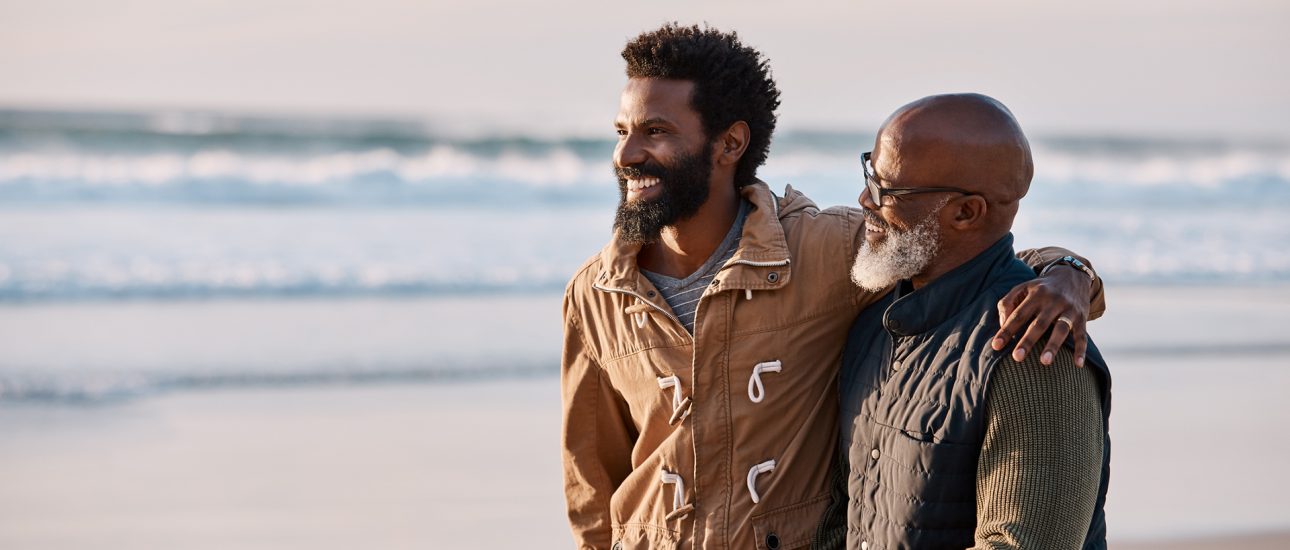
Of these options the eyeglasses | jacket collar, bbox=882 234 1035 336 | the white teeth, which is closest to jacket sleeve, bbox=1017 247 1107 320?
jacket collar, bbox=882 234 1035 336

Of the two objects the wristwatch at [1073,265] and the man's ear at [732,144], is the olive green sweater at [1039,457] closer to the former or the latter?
the wristwatch at [1073,265]

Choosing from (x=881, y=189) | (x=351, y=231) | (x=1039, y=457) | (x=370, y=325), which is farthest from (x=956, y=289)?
(x=351, y=231)

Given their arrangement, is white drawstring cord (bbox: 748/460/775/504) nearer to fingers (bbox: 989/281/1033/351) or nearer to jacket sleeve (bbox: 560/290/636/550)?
jacket sleeve (bbox: 560/290/636/550)

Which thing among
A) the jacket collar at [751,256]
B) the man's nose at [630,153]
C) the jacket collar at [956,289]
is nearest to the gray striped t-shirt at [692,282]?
the jacket collar at [751,256]

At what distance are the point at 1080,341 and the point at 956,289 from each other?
0.99ft

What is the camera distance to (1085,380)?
7.92 feet

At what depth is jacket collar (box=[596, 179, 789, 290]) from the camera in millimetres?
3188

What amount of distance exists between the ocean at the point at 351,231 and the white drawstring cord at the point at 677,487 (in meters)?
5.47

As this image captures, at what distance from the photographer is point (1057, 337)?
7.86 feet

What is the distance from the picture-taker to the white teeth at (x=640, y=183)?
3.40 m

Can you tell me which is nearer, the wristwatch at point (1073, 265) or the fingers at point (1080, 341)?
the fingers at point (1080, 341)

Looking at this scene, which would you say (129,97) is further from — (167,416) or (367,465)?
(367,465)

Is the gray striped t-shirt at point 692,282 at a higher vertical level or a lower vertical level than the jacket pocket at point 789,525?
higher

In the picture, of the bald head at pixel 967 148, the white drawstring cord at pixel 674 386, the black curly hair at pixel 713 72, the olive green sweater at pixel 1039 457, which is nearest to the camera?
the olive green sweater at pixel 1039 457
